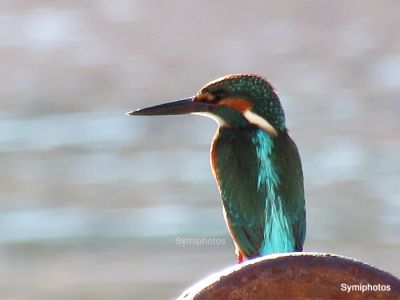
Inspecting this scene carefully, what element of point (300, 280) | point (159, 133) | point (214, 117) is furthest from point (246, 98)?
point (159, 133)

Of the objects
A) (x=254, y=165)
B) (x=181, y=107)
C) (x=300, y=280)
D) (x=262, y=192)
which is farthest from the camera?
(x=181, y=107)

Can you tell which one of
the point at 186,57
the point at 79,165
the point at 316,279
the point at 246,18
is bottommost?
the point at 316,279

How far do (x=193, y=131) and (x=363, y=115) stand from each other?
247 cm

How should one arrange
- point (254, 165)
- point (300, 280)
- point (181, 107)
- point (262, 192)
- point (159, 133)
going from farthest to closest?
point (159, 133) → point (181, 107) → point (254, 165) → point (262, 192) → point (300, 280)

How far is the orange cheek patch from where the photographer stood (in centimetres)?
488

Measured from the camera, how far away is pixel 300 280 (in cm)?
297

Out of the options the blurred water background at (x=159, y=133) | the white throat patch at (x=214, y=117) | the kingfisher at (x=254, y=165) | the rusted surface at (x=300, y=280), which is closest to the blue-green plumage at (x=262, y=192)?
the kingfisher at (x=254, y=165)

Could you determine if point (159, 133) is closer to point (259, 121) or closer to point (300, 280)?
point (259, 121)

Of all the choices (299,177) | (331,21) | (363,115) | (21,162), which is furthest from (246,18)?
(299,177)

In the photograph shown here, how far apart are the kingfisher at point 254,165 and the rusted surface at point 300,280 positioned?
1699 mm

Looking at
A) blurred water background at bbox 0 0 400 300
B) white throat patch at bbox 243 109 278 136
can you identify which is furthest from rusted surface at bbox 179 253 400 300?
blurred water background at bbox 0 0 400 300

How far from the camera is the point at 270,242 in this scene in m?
4.76

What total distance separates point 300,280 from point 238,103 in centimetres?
198

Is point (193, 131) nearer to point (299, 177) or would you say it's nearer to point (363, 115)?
point (363, 115)
